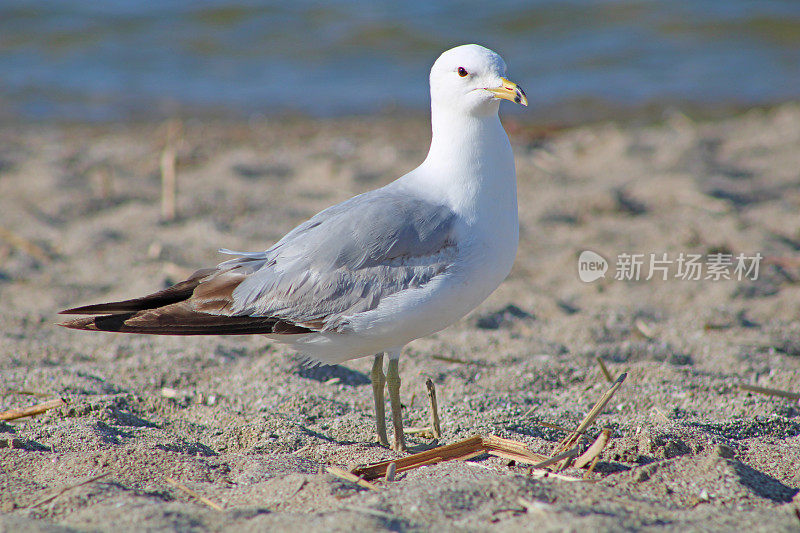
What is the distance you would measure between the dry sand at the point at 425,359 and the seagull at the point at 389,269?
1.22 feet

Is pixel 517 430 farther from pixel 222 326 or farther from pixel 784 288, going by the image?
pixel 784 288

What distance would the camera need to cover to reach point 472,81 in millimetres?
3172

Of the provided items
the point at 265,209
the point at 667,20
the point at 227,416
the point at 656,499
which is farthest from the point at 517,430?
the point at 667,20

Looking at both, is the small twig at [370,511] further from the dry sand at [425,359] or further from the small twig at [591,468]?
the small twig at [591,468]

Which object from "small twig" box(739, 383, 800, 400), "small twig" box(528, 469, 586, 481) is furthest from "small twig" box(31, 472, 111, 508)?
"small twig" box(739, 383, 800, 400)

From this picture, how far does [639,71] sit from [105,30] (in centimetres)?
690

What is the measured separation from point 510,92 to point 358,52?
27.1ft

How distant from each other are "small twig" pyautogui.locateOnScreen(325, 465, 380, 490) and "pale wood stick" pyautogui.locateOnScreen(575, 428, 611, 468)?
0.65 metres

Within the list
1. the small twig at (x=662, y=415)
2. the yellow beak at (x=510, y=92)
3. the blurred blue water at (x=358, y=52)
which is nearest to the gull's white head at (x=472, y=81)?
the yellow beak at (x=510, y=92)

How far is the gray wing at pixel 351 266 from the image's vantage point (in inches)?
118

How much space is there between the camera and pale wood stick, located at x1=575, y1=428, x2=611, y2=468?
261cm

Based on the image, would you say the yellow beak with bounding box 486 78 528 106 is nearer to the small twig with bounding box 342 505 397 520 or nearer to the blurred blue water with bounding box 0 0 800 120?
the small twig with bounding box 342 505 397 520

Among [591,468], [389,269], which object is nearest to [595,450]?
[591,468]

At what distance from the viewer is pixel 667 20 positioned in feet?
36.6
